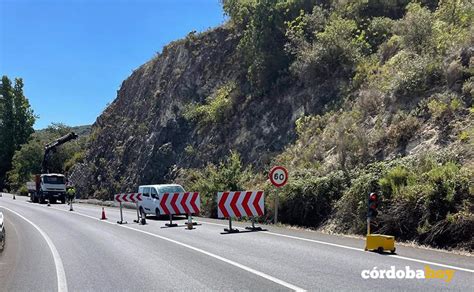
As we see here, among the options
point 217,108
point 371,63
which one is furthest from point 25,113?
point 371,63

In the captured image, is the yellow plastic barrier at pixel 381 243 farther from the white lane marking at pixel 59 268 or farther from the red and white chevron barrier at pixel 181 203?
the red and white chevron barrier at pixel 181 203

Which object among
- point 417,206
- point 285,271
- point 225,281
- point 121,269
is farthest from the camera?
point 417,206

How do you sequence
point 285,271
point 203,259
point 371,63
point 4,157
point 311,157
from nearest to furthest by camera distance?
1. point 285,271
2. point 203,259
3. point 311,157
4. point 371,63
5. point 4,157

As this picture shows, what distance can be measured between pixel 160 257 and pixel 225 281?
11.3ft

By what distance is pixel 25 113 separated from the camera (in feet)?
328

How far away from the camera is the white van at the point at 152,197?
80.3 ft

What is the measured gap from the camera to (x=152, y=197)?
24.9 metres

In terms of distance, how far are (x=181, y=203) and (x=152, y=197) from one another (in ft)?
16.0

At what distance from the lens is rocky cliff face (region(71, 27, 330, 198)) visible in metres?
31.8

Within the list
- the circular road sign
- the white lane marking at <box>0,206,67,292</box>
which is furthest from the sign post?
the white lane marking at <box>0,206,67,292</box>

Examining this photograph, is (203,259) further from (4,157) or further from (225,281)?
(4,157)

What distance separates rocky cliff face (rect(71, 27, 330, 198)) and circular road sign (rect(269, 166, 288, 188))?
31.5ft

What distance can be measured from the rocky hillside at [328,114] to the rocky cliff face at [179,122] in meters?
0.15

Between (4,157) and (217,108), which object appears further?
(4,157)
